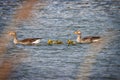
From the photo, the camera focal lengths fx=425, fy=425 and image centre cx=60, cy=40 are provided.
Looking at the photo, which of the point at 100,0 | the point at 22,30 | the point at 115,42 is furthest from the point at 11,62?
the point at 100,0

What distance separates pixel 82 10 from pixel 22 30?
4306 millimetres

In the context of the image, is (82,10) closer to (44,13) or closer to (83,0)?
(44,13)

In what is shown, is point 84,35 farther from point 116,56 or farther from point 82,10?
point 82,10

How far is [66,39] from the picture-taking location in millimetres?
11844

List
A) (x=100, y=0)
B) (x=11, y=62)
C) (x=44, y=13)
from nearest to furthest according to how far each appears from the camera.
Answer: (x=11, y=62) < (x=44, y=13) < (x=100, y=0)

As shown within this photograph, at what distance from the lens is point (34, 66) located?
8.98 meters

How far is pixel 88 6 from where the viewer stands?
1811cm

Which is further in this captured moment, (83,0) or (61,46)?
(83,0)

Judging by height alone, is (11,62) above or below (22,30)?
above

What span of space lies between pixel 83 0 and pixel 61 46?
9.80m

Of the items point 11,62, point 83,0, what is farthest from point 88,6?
point 11,62

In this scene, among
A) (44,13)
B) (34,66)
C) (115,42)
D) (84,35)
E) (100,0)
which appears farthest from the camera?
(100,0)

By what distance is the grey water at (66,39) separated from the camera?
809cm

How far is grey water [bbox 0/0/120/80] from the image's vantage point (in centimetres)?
809
